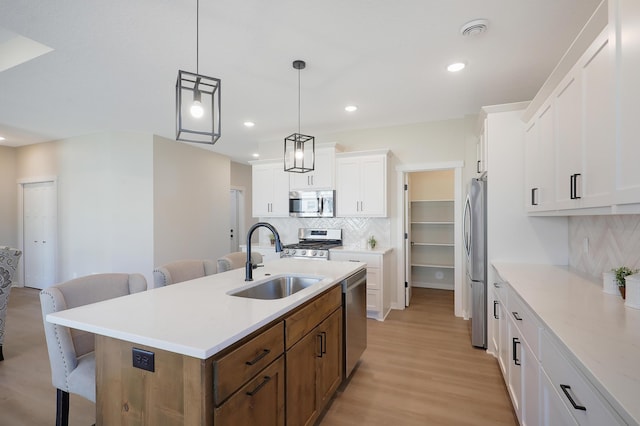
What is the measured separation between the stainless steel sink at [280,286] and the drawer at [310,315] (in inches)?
7.2

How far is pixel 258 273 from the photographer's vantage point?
93.5 inches

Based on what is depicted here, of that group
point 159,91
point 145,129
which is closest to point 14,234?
point 145,129

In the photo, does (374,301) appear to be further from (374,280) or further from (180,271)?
(180,271)

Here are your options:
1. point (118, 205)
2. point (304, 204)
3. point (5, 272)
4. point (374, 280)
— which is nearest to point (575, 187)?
point (374, 280)

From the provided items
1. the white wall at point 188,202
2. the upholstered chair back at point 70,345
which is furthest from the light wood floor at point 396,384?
the white wall at point 188,202

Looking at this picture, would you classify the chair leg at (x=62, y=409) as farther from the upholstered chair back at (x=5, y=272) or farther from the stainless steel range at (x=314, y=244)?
the stainless steel range at (x=314, y=244)

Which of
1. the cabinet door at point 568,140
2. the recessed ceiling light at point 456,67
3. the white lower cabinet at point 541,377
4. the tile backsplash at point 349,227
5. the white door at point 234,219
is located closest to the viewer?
the white lower cabinet at point 541,377

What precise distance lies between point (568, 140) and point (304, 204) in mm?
3573

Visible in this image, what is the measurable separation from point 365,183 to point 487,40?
2.35 metres

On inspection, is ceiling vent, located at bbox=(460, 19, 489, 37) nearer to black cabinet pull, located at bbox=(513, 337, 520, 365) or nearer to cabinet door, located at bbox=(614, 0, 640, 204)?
cabinet door, located at bbox=(614, 0, 640, 204)

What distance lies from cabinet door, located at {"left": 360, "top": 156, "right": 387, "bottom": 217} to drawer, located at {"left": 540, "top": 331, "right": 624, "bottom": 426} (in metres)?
3.04

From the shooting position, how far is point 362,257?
4.13 meters

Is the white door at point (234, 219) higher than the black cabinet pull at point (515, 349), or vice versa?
the white door at point (234, 219)

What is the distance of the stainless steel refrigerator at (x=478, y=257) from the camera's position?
311 centimetres
